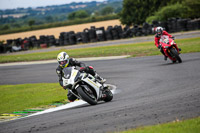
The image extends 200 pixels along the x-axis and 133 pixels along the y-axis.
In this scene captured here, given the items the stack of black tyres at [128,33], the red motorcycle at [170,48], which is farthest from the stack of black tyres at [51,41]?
the red motorcycle at [170,48]

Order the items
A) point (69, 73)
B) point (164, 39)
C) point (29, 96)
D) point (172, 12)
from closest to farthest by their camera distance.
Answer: point (69, 73), point (29, 96), point (164, 39), point (172, 12)

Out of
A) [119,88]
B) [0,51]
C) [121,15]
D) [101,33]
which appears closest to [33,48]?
[0,51]

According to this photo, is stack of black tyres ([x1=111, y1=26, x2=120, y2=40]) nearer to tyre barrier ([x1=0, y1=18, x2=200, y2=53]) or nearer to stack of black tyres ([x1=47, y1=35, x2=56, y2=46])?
tyre barrier ([x1=0, y1=18, x2=200, y2=53])

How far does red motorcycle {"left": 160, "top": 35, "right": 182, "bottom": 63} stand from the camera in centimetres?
1527

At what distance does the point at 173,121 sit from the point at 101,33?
112 ft

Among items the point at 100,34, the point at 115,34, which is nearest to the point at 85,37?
the point at 100,34

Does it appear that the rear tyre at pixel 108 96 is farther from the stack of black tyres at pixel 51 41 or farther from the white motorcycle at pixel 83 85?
the stack of black tyres at pixel 51 41

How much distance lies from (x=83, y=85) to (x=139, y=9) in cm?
4592

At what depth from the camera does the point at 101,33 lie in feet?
129

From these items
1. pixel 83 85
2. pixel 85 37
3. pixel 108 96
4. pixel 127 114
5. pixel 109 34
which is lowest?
pixel 108 96

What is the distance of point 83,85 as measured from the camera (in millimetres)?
8930

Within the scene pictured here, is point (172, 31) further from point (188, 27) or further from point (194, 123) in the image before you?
point (194, 123)

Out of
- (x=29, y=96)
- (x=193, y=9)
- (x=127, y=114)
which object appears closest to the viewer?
(x=127, y=114)

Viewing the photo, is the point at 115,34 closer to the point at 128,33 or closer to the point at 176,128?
the point at 128,33
